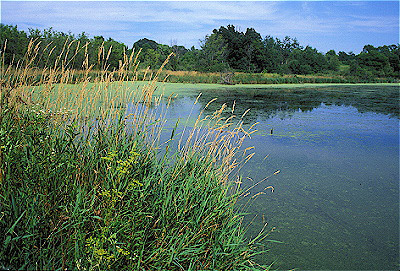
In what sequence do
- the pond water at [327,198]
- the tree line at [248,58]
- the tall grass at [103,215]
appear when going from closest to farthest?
the tall grass at [103,215] → the pond water at [327,198] → the tree line at [248,58]

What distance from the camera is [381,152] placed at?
4785 millimetres

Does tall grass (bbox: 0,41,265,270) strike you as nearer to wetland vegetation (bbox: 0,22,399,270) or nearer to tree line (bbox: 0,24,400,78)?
wetland vegetation (bbox: 0,22,399,270)

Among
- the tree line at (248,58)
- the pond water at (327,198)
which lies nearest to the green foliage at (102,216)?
the pond water at (327,198)

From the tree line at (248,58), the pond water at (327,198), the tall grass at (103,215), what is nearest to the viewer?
the tall grass at (103,215)

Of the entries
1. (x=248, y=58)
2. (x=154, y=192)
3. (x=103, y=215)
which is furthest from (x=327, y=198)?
(x=248, y=58)

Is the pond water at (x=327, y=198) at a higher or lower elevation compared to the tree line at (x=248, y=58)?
lower

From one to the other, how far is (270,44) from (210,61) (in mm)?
16439

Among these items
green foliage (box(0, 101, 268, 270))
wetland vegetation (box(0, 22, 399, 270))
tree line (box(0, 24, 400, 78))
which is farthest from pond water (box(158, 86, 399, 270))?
tree line (box(0, 24, 400, 78))

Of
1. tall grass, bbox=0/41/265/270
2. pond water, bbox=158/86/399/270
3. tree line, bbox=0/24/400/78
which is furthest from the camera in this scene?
tree line, bbox=0/24/400/78

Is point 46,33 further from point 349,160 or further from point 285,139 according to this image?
point 349,160

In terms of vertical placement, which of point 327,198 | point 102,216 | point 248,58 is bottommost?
point 327,198

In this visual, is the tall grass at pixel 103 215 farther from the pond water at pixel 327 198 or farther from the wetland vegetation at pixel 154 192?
the pond water at pixel 327 198

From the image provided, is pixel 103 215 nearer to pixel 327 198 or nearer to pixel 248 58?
pixel 327 198

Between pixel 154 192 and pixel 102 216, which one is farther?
pixel 154 192
